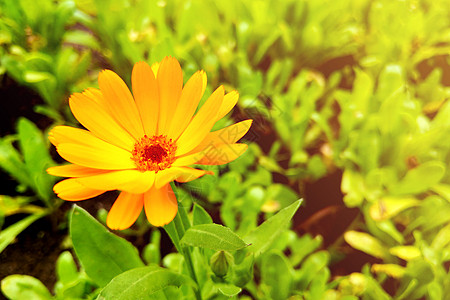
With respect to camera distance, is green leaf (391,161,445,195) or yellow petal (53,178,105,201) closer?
yellow petal (53,178,105,201)

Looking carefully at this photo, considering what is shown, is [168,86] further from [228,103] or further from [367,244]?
[367,244]

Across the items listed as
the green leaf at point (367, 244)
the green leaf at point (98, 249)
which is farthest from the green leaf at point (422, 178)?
the green leaf at point (98, 249)

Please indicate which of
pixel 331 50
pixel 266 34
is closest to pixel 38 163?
pixel 266 34

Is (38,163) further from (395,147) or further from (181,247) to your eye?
(395,147)

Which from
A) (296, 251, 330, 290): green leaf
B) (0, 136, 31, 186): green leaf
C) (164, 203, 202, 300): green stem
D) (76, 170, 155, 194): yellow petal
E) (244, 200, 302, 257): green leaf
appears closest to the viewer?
(76, 170, 155, 194): yellow petal

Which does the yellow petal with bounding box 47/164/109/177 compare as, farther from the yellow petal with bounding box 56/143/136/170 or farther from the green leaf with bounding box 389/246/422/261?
the green leaf with bounding box 389/246/422/261

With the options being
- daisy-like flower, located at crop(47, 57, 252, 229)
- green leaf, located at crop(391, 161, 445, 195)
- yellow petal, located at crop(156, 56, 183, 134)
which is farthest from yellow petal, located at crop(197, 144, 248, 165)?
green leaf, located at crop(391, 161, 445, 195)
